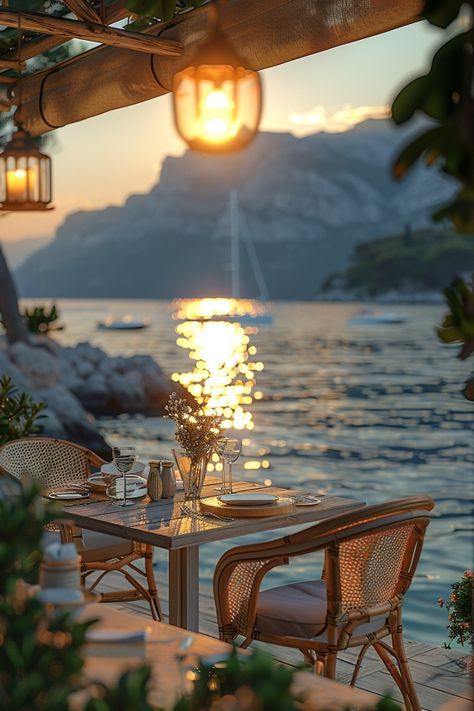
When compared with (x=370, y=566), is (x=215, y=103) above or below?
above

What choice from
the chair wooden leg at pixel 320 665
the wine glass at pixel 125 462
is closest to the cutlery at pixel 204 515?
the wine glass at pixel 125 462

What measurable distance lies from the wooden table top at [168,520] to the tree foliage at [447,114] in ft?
6.88

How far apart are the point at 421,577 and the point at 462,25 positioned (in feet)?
19.2

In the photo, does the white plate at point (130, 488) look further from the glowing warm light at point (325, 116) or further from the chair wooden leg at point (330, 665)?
the glowing warm light at point (325, 116)

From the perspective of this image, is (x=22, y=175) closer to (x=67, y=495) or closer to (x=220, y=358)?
(x=67, y=495)

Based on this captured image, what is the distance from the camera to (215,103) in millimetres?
1933

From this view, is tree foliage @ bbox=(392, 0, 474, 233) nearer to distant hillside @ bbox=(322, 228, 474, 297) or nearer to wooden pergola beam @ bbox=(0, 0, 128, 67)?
wooden pergola beam @ bbox=(0, 0, 128, 67)

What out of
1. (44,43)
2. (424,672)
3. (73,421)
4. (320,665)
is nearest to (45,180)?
(44,43)

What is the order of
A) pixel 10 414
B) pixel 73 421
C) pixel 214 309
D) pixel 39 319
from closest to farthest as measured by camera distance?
1. pixel 10 414
2. pixel 73 421
3. pixel 39 319
4. pixel 214 309

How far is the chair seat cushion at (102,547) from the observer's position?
3914 millimetres

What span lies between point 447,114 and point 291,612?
2.26 metres

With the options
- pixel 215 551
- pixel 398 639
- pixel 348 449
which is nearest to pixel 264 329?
pixel 348 449

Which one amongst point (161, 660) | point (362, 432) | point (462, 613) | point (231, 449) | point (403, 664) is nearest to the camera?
point (161, 660)

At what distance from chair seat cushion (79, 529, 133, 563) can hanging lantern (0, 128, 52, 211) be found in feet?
4.16
